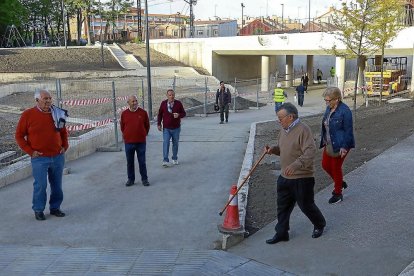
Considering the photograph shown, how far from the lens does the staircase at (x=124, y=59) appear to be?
44.1 m

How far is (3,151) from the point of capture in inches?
431

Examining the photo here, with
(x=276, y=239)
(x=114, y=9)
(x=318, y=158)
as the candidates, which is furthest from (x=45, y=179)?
(x=114, y=9)

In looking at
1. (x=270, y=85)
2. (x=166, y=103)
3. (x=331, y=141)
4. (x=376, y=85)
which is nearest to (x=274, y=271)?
(x=331, y=141)

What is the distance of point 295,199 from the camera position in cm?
515

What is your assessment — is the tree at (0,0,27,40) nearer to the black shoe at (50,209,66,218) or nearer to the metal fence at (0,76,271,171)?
the metal fence at (0,76,271,171)

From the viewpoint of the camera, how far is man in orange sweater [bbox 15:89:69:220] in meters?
6.23

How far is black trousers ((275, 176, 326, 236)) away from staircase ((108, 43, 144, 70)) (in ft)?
129

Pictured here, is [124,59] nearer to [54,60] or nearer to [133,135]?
[54,60]

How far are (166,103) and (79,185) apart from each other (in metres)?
2.32

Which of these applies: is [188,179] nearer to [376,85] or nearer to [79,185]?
[79,185]

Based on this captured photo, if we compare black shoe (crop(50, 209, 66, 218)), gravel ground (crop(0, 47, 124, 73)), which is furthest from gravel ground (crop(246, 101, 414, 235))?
gravel ground (crop(0, 47, 124, 73))

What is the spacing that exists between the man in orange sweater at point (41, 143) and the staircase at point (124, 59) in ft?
124

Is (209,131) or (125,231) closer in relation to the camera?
(125,231)

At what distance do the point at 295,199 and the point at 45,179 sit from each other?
3.37 metres
